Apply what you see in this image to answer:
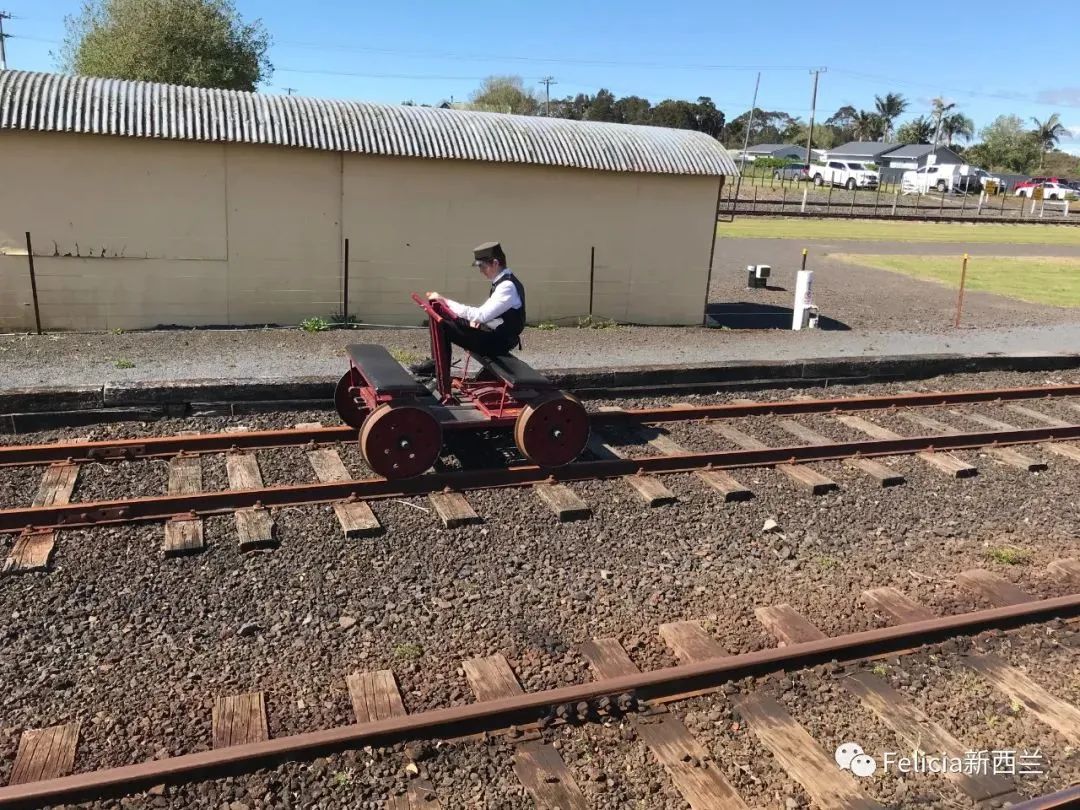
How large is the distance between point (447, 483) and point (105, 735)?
3.16 metres

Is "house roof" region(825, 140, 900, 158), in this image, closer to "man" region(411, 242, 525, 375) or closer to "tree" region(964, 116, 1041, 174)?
"tree" region(964, 116, 1041, 174)

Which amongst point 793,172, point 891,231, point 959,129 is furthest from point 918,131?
point 891,231

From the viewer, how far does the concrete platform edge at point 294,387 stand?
7.78 m

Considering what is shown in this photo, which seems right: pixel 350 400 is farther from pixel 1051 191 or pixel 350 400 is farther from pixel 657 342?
pixel 1051 191

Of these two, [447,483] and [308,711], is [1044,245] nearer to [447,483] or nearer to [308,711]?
[447,483]

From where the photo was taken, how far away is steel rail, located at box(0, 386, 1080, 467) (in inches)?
270

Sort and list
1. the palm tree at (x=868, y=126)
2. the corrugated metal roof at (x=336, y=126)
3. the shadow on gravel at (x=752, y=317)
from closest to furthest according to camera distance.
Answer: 1. the corrugated metal roof at (x=336, y=126)
2. the shadow on gravel at (x=752, y=317)
3. the palm tree at (x=868, y=126)

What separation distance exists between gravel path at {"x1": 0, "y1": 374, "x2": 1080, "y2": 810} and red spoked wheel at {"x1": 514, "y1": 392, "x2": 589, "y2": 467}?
0.36 m

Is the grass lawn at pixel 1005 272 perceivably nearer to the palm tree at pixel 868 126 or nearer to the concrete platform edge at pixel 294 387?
the concrete platform edge at pixel 294 387

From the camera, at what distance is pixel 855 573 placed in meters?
5.68

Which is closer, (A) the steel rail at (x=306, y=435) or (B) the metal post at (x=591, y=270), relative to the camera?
(A) the steel rail at (x=306, y=435)

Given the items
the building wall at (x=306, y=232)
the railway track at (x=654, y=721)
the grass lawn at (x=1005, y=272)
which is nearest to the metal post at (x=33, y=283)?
the building wall at (x=306, y=232)

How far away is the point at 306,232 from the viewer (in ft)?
40.7

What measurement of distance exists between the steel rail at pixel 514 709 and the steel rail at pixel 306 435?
10.4 feet
